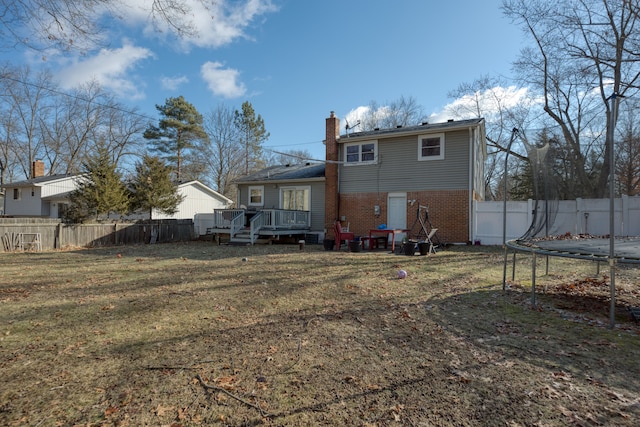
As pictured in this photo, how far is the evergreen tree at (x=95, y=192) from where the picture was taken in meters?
15.5

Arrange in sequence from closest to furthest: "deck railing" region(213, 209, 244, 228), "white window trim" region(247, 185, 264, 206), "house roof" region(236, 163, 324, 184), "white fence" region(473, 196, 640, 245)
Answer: "white fence" region(473, 196, 640, 245), "deck railing" region(213, 209, 244, 228), "house roof" region(236, 163, 324, 184), "white window trim" region(247, 185, 264, 206)

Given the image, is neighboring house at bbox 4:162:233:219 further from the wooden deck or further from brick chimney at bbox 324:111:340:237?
brick chimney at bbox 324:111:340:237

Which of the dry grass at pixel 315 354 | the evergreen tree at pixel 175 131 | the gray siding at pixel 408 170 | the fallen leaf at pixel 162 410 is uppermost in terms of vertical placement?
the evergreen tree at pixel 175 131

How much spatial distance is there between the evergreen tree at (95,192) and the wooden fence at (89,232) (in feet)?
2.48

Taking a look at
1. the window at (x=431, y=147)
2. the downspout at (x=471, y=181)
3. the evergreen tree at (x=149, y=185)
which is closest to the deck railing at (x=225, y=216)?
the evergreen tree at (x=149, y=185)

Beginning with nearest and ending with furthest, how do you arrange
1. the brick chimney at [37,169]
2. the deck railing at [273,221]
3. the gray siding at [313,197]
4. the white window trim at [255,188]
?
the deck railing at [273,221] → the gray siding at [313,197] → the white window trim at [255,188] → the brick chimney at [37,169]

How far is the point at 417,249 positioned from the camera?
11.8 meters

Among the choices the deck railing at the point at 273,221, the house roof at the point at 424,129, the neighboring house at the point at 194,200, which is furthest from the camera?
the neighboring house at the point at 194,200

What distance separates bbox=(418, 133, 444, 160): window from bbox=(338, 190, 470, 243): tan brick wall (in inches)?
61.2

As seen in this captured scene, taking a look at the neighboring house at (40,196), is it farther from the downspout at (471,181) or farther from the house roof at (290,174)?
the downspout at (471,181)

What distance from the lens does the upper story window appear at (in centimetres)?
1595

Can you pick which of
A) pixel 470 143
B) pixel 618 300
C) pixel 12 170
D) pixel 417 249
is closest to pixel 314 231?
pixel 417 249

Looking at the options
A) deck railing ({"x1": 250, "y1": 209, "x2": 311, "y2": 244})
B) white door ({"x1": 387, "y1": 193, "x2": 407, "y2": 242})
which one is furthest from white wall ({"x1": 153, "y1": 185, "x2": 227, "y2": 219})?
white door ({"x1": 387, "y1": 193, "x2": 407, "y2": 242})

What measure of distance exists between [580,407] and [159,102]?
1431 inches
